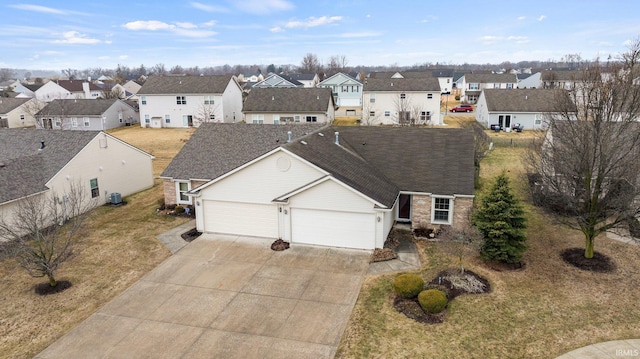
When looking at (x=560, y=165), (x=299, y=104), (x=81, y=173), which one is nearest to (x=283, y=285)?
(x=560, y=165)

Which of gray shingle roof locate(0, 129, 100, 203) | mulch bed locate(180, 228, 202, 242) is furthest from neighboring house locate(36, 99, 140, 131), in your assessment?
mulch bed locate(180, 228, 202, 242)

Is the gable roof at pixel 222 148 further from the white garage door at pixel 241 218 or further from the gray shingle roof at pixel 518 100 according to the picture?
the gray shingle roof at pixel 518 100

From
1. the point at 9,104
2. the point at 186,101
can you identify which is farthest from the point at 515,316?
the point at 9,104

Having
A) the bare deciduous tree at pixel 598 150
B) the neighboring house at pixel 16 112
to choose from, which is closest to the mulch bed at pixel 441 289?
the bare deciduous tree at pixel 598 150

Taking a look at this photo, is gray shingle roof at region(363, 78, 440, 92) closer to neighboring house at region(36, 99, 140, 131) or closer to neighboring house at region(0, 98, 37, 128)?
neighboring house at region(36, 99, 140, 131)

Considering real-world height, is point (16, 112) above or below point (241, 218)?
above

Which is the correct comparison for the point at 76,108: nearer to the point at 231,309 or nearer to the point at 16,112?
the point at 16,112
